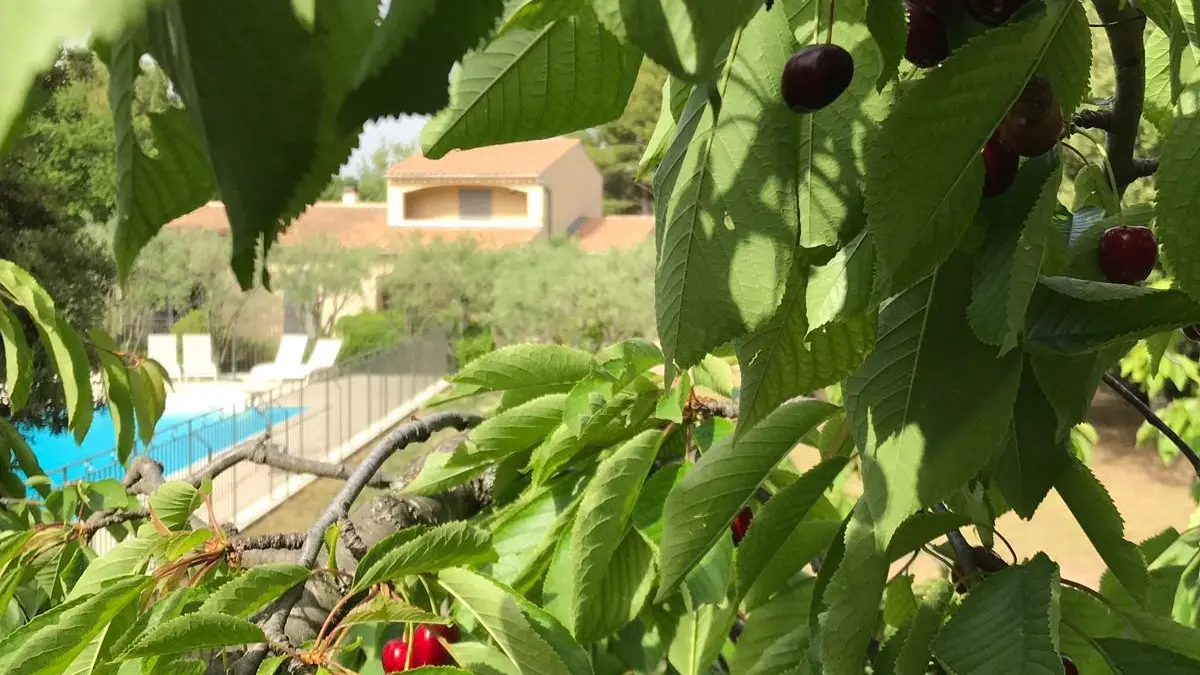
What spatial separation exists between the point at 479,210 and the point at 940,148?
12.8 m

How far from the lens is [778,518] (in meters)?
0.56

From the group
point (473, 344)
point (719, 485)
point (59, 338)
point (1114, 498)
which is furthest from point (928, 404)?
point (473, 344)

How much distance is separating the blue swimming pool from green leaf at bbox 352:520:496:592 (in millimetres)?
3783

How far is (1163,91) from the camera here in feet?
1.85

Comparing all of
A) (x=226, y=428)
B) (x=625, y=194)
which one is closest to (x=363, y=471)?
(x=226, y=428)

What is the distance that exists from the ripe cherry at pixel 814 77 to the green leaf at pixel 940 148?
2 cm

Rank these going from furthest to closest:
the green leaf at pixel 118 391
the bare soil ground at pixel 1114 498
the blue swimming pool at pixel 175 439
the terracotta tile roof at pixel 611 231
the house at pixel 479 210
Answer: the terracotta tile roof at pixel 611 231, the house at pixel 479 210, the blue swimming pool at pixel 175 439, the bare soil ground at pixel 1114 498, the green leaf at pixel 118 391

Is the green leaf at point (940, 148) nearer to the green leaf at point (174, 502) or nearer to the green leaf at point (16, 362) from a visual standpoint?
the green leaf at point (174, 502)

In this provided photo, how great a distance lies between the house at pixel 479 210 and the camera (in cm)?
1180

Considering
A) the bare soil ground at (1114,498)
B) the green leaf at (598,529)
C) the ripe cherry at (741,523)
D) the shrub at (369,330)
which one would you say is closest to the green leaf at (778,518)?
the green leaf at (598,529)

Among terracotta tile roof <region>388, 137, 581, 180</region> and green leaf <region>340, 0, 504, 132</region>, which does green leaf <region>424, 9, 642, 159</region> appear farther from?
terracotta tile roof <region>388, 137, 581, 180</region>

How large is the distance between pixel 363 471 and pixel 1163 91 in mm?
653

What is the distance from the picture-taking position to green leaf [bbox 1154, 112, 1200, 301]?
0.30 metres

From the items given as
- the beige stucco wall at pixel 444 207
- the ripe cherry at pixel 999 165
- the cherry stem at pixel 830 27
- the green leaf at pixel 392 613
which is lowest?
the green leaf at pixel 392 613
